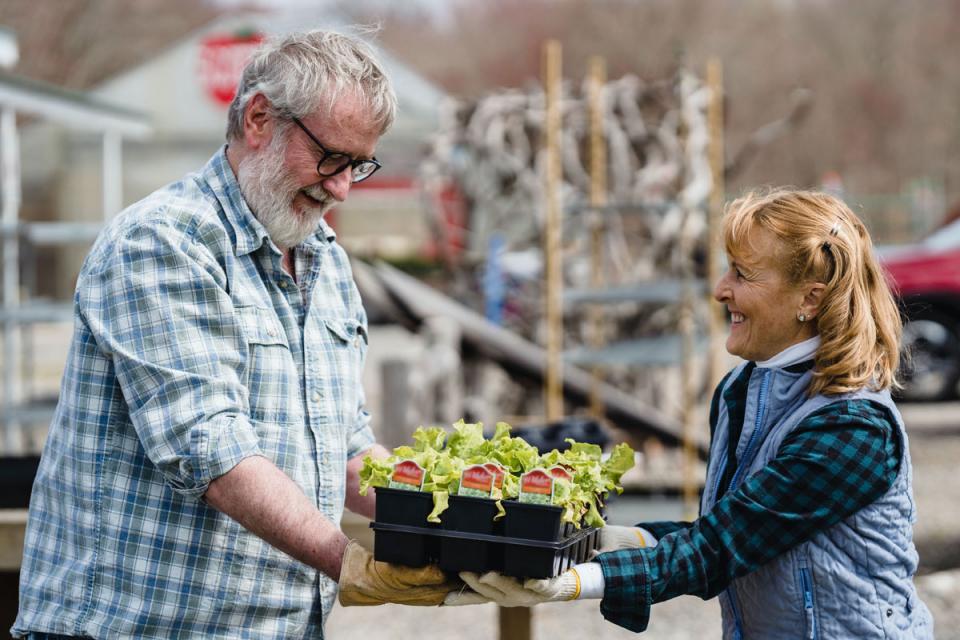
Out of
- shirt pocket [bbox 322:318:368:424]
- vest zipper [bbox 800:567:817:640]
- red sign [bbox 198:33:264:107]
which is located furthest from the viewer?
red sign [bbox 198:33:264:107]

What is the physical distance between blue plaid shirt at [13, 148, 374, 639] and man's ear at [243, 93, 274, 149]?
100mm

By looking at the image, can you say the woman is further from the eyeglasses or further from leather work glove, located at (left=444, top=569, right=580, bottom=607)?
the eyeglasses

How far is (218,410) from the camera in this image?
83.0 inches

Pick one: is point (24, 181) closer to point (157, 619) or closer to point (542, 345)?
point (542, 345)

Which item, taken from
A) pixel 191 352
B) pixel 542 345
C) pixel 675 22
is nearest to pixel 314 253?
pixel 191 352

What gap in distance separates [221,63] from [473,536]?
77.9ft

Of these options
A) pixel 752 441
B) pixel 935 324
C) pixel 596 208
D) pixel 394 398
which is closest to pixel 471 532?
pixel 752 441

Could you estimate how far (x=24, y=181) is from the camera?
25547 mm

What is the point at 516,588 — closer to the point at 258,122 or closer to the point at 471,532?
the point at 471,532

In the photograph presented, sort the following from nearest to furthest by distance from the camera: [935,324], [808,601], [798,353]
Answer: [808,601]
[798,353]
[935,324]

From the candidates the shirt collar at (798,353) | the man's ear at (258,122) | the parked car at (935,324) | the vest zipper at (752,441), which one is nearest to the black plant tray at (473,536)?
the vest zipper at (752,441)

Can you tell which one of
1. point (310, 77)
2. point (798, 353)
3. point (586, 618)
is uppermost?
point (310, 77)

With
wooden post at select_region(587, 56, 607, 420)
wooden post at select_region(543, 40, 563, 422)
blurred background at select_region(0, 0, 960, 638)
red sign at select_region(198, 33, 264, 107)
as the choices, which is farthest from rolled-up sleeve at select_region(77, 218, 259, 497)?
red sign at select_region(198, 33, 264, 107)

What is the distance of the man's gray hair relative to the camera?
2266 millimetres
